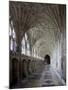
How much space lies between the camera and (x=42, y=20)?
264cm

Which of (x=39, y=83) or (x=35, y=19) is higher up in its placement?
(x=35, y=19)

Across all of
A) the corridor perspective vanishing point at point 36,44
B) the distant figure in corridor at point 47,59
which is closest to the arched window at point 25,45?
the corridor perspective vanishing point at point 36,44

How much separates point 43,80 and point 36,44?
1.89ft

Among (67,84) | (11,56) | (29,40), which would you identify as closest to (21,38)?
(29,40)

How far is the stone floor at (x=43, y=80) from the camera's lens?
257cm

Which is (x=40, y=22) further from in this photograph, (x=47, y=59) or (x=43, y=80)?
(x=43, y=80)

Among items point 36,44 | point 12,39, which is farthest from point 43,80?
point 12,39

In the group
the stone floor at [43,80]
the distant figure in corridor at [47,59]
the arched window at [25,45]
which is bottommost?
the stone floor at [43,80]

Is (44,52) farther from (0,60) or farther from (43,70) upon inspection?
(0,60)

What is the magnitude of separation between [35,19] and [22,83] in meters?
1.02

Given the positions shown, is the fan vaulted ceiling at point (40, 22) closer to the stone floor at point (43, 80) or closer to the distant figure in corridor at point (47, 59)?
the distant figure in corridor at point (47, 59)

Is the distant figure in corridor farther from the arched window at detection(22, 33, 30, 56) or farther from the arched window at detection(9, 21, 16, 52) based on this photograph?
the arched window at detection(9, 21, 16, 52)

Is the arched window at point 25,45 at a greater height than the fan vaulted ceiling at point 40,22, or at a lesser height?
lesser

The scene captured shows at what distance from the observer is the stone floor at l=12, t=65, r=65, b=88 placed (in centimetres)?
257
